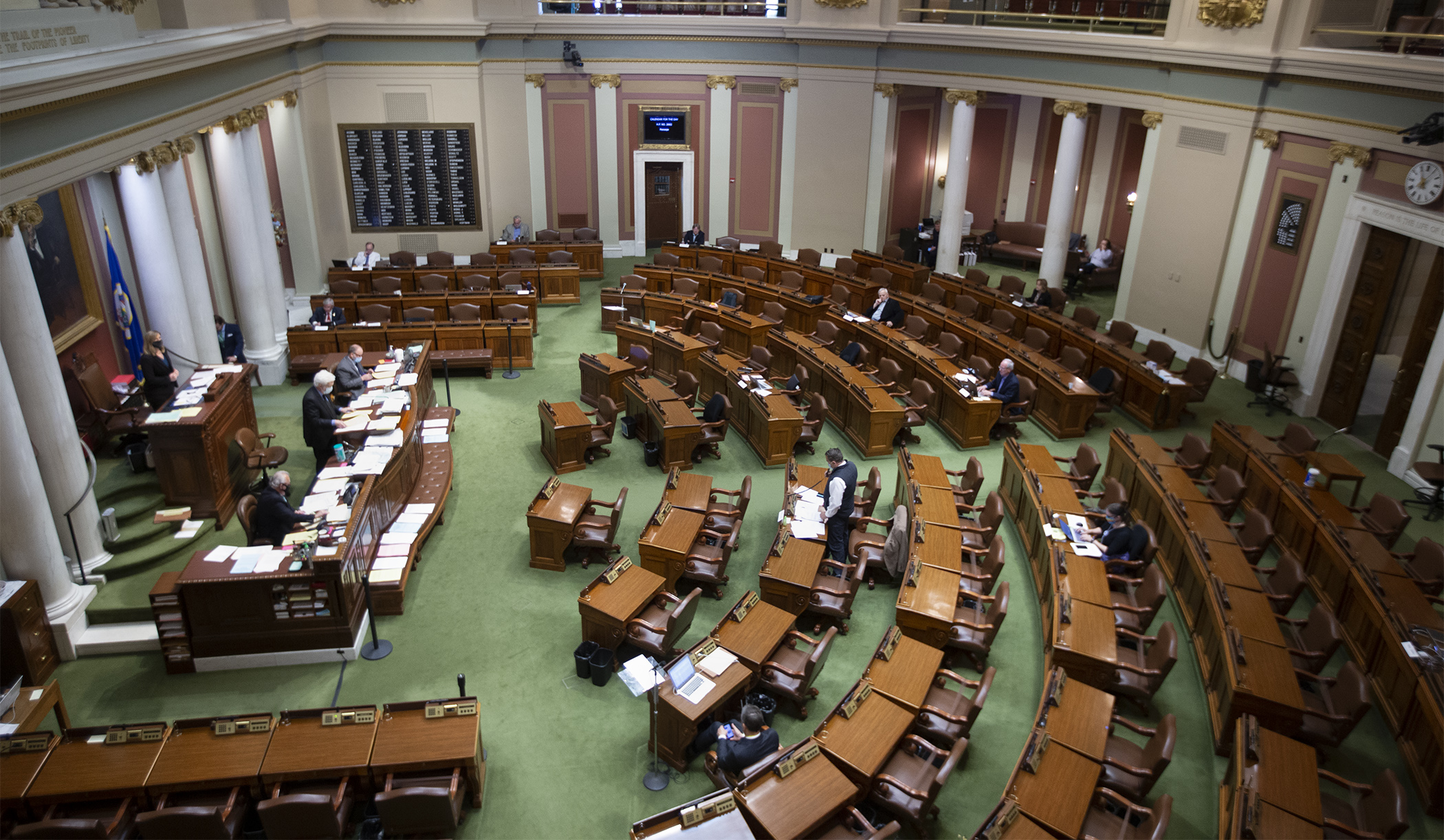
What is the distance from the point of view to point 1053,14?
18.3 metres

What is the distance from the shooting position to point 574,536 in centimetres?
1098

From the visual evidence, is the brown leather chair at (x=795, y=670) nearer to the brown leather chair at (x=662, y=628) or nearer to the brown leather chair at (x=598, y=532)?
the brown leather chair at (x=662, y=628)

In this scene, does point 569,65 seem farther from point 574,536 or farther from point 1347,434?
point 1347,434

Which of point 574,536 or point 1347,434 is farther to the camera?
point 1347,434

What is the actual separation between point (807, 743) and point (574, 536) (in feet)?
14.8

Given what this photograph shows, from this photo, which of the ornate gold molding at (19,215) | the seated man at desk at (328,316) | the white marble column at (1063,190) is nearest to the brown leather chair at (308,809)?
the ornate gold molding at (19,215)

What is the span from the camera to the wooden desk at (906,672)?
7.97m

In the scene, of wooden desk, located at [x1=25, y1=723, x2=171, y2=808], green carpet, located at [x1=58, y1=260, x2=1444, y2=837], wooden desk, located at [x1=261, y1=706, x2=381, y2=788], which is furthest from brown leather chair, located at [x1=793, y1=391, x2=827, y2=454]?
wooden desk, located at [x1=25, y1=723, x2=171, y2=808]

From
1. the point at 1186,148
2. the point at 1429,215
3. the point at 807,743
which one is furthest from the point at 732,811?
→ the point at 1186,148

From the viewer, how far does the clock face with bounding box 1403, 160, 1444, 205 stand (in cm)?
1235

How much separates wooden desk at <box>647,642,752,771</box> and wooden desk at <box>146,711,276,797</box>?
3.11m

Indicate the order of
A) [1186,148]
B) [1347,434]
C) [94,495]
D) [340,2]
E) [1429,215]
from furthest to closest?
[340,2] → [1186,148] → [1347,434] → [1429,215] → [94,495]

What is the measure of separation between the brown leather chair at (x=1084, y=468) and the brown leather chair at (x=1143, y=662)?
2.79 metres

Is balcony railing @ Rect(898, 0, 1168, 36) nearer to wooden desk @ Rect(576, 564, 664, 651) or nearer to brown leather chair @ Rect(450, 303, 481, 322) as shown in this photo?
brown leather chair @ Rect(450, 303, 481, 322)
